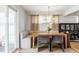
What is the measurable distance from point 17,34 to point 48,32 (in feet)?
4.77

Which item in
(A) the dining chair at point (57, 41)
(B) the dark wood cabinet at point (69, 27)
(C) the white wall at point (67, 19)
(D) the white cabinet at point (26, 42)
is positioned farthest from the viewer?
(B) the dark wood cabinet at point (69, 27)

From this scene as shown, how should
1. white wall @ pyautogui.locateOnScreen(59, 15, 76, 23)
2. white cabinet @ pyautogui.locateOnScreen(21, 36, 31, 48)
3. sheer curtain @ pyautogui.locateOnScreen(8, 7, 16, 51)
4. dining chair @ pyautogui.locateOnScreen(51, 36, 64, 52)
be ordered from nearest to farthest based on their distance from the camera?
1. sheer curtain @ pyautogui.locateOnScreen(8, 7, 16, 51)
2. white cabinet @ pyautogui.locateOnScreen(21, 36, 31, 48)
3. dining chair @ pyautogui.locateOnScreen(51, 36, 64, 52)
4. white wall @ pyautogui.locateOnScreen(59, 15, 76, 23)

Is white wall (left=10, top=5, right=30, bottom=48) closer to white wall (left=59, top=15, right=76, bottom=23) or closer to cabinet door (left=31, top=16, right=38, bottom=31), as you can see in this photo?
cabinet door (left=31, top=16, right=38, bottom=31)

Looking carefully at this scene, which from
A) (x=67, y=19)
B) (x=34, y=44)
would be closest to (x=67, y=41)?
(x=34, y=44)

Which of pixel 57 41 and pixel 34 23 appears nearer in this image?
pixel 57 41

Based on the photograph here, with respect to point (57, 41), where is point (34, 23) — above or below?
above

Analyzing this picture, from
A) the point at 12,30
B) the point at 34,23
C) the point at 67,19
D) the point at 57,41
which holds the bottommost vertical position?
the point at 57,41

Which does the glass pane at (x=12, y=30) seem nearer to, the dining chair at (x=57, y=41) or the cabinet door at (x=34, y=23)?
the cabinet door at (x=34, y=23)

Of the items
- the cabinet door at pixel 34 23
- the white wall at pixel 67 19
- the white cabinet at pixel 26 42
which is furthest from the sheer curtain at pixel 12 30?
the white wall at pixel 67 19

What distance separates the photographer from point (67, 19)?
26.3 ft

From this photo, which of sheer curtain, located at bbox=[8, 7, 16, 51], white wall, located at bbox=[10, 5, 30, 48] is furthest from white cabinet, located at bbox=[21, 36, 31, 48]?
sheer curtain, located at bbox=[8, 7, 16, 51]

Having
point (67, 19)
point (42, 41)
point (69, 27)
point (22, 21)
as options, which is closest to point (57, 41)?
point (42, 41)

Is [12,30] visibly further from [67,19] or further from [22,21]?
[67,19]
